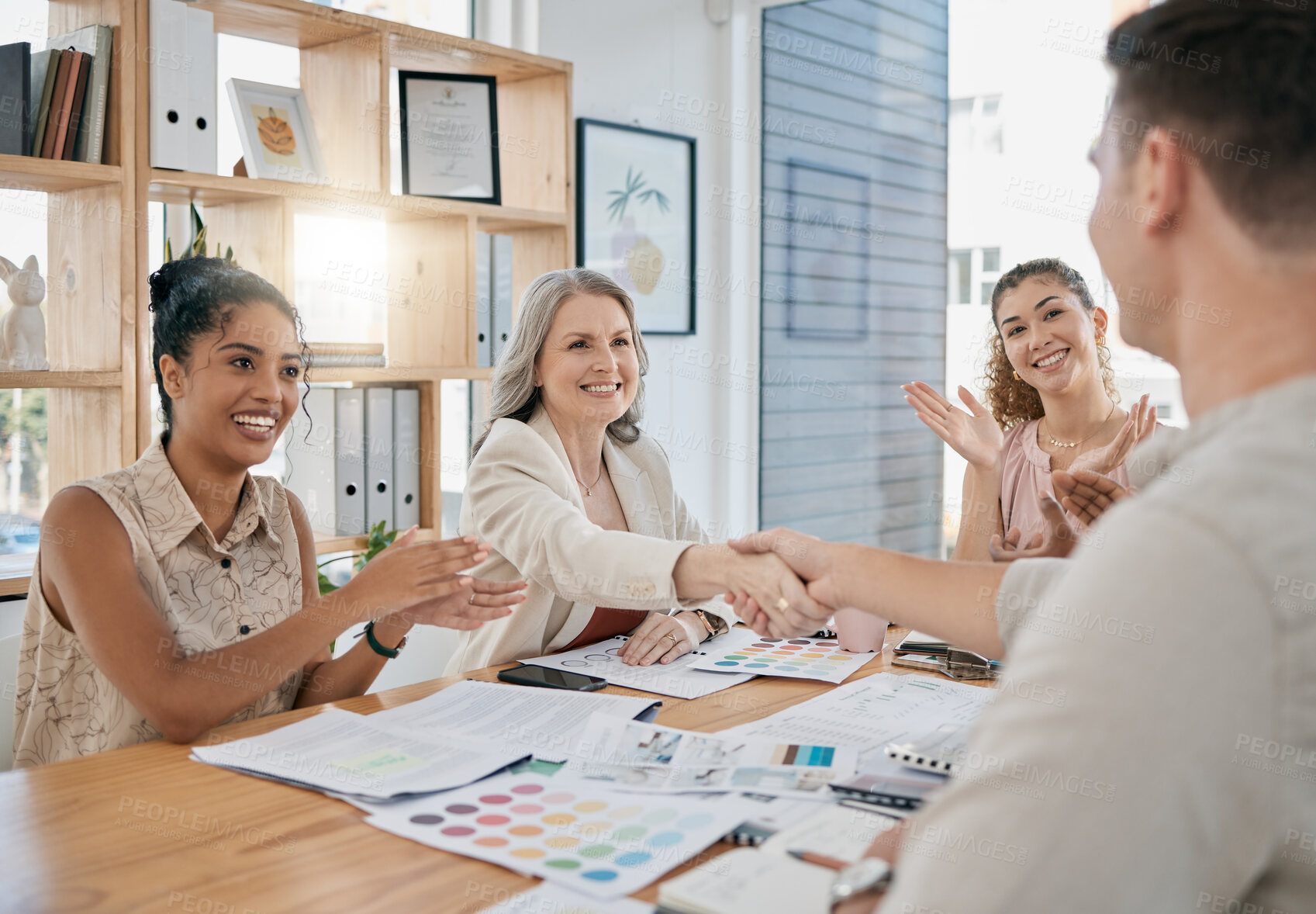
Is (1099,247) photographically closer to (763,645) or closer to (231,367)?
(763,645)

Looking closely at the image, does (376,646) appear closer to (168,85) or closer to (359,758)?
(359,758)

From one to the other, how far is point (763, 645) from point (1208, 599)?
4.66 ft

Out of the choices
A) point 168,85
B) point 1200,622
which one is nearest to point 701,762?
point 1200,622

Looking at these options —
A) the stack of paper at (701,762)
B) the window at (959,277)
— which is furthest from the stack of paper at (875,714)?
the window at (959,277)

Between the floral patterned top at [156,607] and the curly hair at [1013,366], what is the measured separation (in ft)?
6.41

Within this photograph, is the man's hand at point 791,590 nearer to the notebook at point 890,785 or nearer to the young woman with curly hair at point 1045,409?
the notebook at point 890,785

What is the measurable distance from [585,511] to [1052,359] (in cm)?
125

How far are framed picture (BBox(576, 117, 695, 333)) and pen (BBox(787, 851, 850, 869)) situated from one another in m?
2.87

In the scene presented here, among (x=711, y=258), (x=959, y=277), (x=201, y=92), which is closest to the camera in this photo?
(x=201, y=92)

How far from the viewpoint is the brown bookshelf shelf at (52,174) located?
2262mm

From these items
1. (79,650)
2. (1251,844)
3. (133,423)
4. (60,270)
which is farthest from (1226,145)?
(60,270)

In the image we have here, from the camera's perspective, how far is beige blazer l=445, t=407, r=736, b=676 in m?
1.81

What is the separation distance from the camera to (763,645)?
1.98 metres

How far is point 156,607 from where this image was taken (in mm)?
1568
